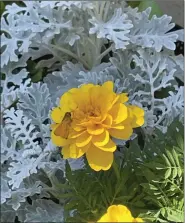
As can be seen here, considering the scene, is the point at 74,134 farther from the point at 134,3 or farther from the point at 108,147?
the point at 134,3

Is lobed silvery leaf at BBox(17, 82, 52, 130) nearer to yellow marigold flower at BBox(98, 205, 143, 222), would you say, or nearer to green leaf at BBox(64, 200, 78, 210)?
green leaf at BBox(64, 200, 78, 210)

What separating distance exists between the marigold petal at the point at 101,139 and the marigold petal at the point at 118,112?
19 millimetres

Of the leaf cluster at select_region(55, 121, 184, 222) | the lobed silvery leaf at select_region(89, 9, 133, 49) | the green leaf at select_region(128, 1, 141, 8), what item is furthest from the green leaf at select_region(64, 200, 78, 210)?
the green leaf at select_region(128, 1, 141, 8)

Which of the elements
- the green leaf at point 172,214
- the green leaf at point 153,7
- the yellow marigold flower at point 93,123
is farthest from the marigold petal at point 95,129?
the green leaf at point 153,7

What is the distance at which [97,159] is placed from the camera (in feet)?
1.81

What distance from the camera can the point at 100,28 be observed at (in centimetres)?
65

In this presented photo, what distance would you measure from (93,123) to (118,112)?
0.03 meters

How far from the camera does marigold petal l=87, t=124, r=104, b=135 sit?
1.76 feet

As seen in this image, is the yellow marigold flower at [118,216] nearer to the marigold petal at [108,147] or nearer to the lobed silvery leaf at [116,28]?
the marigold petal at [108,147]

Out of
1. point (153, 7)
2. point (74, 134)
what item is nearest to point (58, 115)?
point (74, 134)

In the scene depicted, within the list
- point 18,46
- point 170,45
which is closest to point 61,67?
point 18,46

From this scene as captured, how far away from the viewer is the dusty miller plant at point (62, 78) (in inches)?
25.7

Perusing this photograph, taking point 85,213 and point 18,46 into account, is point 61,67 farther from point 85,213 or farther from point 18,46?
point 85,213

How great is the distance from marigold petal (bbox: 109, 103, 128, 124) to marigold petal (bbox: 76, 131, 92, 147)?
0.04 meters
